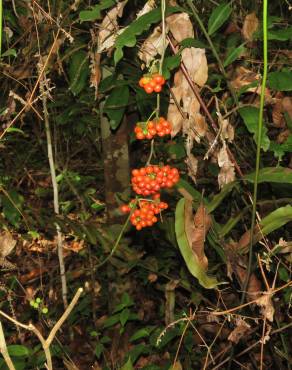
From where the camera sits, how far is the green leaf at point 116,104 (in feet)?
7.51

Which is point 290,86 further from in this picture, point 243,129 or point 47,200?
point 47,200

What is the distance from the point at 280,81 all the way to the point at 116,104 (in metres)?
0.79

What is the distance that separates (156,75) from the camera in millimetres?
1536

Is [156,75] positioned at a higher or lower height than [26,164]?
higher

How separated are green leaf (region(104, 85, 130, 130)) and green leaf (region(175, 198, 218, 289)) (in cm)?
83

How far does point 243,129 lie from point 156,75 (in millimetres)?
966

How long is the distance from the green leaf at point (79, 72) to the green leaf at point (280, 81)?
898 mm

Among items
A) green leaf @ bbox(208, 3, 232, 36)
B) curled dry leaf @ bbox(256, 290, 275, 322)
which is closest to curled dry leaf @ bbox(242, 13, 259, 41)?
green leaf @ bbox(208, 3, 232, 36)

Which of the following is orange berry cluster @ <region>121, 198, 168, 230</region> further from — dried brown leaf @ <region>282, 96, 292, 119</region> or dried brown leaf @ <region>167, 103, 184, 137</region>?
dried brown leaf @ <region>282, 96, 292, 119</region>

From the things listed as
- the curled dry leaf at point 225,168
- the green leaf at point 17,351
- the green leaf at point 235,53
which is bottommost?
the green leaf at point 17,351

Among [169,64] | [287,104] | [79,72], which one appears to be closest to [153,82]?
[169,64]

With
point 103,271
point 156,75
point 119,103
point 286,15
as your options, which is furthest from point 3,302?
point 286,15

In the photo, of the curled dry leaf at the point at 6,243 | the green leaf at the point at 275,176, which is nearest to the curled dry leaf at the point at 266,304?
the green leaf at the point at 275,176

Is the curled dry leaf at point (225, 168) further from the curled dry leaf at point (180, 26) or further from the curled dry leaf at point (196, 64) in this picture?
the curled dry leaf at point (180, 26)
